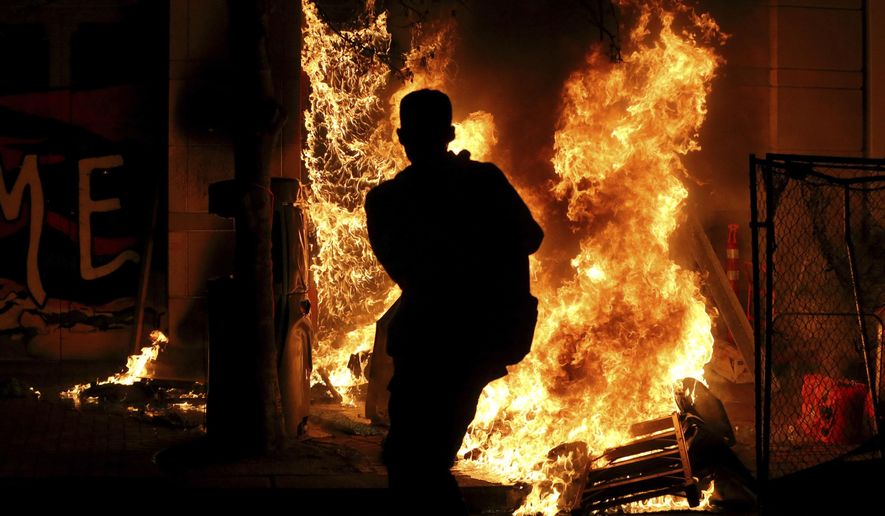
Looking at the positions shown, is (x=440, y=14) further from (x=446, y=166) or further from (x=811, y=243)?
(x=446, y=166)

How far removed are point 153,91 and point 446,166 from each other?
300 inches

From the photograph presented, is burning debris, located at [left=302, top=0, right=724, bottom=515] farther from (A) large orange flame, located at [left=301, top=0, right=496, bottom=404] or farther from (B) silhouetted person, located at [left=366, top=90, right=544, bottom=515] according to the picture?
(B) silhouetted person, located at [left=366, top=90, right=544, bottom=515]

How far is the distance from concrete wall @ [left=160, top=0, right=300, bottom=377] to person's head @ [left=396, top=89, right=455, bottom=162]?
20.7 feet

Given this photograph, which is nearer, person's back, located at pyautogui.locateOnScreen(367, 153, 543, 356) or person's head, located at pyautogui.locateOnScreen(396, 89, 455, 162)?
person's back, located at pyautogui.locateOnScreen(367, 153, 543, 356)

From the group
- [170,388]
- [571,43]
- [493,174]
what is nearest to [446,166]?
[493,174]

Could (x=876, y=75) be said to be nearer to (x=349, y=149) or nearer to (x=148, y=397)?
(x=349, y=149)

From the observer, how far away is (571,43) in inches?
397

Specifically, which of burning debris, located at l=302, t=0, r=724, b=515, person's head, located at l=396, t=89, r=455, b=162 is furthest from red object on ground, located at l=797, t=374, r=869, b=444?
person's head, located at l=396, t=89, r=455, b=162

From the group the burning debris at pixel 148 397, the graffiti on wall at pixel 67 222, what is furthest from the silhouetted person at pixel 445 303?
the graffiti on wall at pixel 67 222

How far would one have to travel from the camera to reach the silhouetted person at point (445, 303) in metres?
3.51

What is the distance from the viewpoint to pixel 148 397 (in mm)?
8648

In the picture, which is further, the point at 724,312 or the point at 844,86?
the point at 844,86

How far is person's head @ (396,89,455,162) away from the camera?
3.67 meters

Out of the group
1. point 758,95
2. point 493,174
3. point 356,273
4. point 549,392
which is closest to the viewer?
point 493,174
